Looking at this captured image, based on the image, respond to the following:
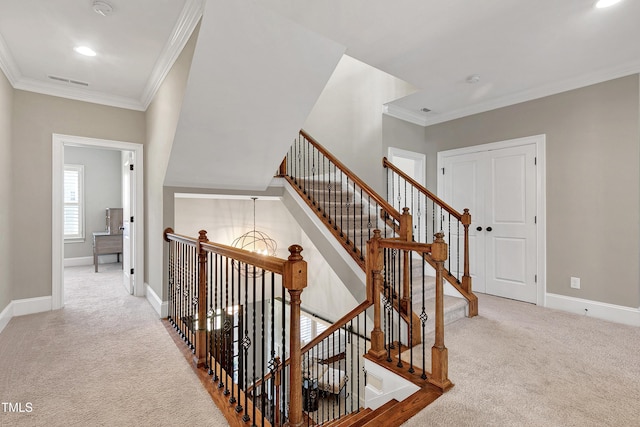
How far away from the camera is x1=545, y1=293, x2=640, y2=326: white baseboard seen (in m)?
3.18

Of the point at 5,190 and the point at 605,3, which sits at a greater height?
the point at 605,3

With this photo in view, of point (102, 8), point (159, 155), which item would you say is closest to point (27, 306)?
point (159, 155)

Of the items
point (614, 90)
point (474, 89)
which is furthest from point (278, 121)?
point (614, 90)

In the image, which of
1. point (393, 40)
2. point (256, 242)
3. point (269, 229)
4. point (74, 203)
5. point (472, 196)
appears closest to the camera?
point (393, 40)

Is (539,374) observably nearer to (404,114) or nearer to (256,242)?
(404,114)

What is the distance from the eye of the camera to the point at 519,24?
2.51 meters

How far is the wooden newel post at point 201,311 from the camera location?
235cm

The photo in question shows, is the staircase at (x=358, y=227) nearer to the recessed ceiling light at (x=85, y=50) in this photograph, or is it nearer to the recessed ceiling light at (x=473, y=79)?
the recessed ceiling light at (x=473, y=79)

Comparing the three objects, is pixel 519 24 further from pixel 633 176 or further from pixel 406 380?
pixel 406 380

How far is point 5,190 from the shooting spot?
10.3ft

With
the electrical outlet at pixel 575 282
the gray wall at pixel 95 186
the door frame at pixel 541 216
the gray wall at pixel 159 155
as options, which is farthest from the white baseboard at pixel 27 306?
the electrical outlet at pixel 575 282

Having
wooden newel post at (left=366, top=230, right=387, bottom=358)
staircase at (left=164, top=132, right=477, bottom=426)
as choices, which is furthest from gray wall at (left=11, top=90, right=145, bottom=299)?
wooden newel post at (left=366, top=230, right=387, bottom=358)

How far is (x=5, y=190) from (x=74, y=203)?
A: 14.6 feet

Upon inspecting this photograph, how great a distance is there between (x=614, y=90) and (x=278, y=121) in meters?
3.51
